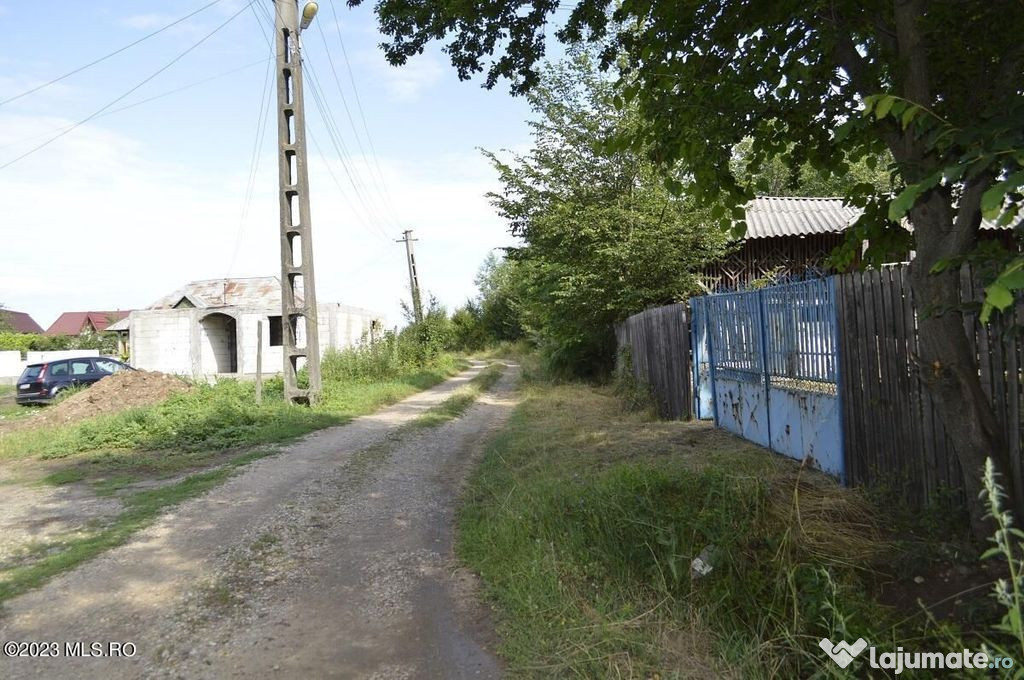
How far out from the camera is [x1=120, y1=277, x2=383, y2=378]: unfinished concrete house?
28.9 metres

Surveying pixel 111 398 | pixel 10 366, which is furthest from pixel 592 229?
pixel 10 366

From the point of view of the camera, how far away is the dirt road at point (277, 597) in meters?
3.46

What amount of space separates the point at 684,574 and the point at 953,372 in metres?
1.79

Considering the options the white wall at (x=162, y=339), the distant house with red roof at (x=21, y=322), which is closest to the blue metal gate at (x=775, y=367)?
the white wall at (x=162, y=339)

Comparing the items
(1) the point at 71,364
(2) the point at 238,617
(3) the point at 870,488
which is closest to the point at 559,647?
(2) the point at 238,617

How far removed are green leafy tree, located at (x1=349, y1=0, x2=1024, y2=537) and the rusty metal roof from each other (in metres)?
27.8

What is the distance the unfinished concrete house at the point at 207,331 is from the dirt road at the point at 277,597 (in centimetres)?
2120

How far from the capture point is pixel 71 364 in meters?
20.5

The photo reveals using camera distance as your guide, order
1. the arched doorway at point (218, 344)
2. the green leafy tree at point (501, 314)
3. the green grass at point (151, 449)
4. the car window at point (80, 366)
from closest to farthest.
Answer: the green grass at point (151, 449) < the car window at point (80, 366) < the arched doorway at point (218, 344) < the green leafy tree at point (501, 314)

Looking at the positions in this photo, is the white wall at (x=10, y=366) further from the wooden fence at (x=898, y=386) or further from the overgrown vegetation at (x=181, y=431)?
the wooden fence at (x=898, y=386)

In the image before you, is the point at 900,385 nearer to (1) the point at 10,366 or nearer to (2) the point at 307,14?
(2) the point at 307,14

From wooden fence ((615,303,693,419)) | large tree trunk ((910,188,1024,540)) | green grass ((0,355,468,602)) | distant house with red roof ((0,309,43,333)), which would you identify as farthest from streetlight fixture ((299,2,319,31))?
distant house with red roof ((0,309,43,333))

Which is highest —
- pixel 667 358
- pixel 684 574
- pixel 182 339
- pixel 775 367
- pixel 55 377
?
pixel 182 339

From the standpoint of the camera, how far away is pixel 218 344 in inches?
1233
